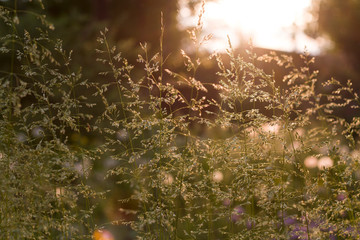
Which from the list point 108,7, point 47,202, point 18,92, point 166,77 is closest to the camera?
point 18,92

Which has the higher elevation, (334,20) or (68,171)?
(334,20)

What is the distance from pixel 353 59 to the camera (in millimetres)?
12234

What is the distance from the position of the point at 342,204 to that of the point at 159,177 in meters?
0.90

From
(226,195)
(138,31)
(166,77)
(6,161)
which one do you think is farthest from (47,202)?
(138,31)

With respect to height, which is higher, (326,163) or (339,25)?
(339,25)

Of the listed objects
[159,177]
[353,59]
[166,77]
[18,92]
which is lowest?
[159,177]

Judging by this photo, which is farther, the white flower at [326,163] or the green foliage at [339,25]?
the green foliage at [339,25]

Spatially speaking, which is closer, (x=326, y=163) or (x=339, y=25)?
(x=326, y=163)

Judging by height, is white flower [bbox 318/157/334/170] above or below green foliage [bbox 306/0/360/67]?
below

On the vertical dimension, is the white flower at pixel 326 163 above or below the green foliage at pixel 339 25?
below

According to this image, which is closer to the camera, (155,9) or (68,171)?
(68,171)

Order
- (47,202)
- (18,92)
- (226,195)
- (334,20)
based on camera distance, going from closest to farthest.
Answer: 1. (18,92)
2. (47,202)
3. (226,195)
4. (334,20)

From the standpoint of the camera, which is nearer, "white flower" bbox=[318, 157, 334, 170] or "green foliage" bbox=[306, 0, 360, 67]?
"white flower" bbox=[318, 157, 334, 170]

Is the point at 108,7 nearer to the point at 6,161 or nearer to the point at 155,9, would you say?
the point at 155,9
